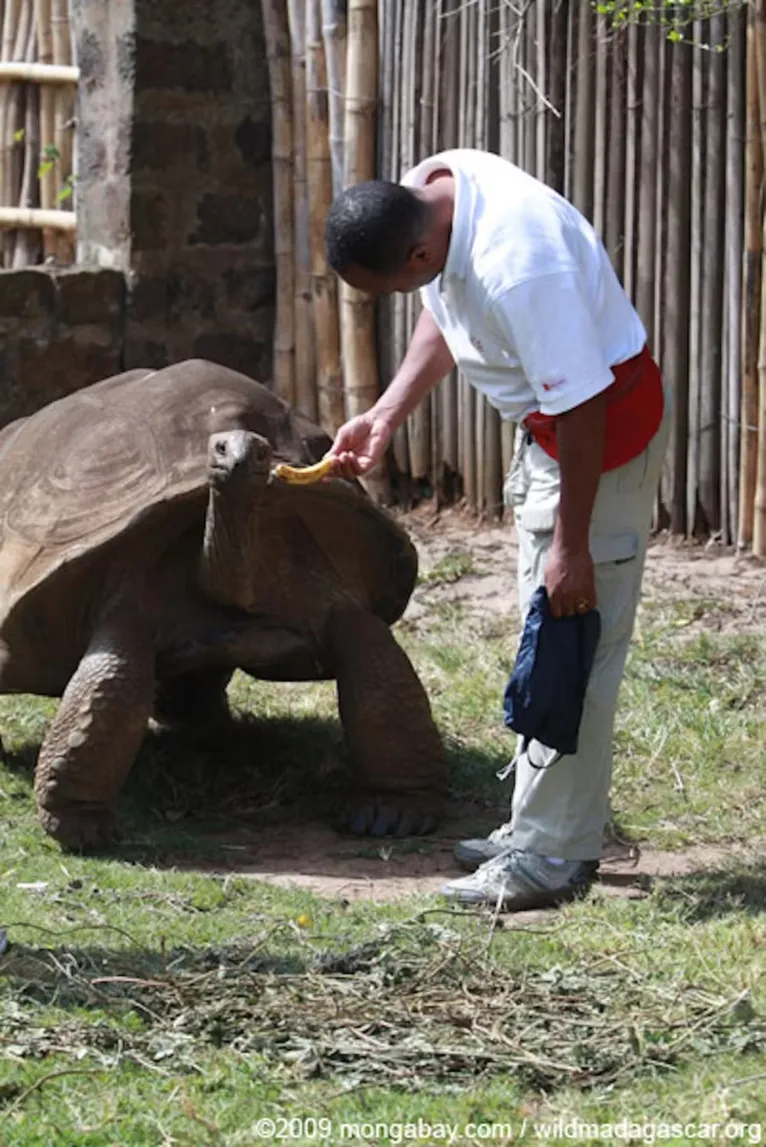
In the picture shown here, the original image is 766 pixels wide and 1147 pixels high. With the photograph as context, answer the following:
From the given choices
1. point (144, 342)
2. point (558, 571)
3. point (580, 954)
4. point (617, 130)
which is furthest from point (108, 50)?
point (580, 954)

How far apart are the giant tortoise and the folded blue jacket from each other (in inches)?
39.2

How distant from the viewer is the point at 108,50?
9.05m

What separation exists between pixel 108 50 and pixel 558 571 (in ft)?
18.0

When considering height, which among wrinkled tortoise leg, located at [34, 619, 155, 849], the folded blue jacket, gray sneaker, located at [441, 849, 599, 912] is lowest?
gray sneaker, located at [441, 849, 599, 912]

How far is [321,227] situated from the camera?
8.98 metres

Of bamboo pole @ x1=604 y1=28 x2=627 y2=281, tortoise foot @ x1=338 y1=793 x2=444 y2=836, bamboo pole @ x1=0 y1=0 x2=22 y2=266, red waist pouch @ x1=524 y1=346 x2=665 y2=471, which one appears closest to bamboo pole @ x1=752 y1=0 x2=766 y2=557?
bamboo pole @ x1=604 y1=28 x2=627 y2=281

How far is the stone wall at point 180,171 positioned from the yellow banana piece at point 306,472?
4071 millimetres

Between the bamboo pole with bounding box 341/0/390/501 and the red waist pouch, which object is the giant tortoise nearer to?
the red waist pouch

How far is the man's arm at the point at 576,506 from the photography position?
13.9 feet

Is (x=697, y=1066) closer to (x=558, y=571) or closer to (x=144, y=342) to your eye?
(x=558, y=571)

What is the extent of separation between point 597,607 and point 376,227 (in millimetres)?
1060

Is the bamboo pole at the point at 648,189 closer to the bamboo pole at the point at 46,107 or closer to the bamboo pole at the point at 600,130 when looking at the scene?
the bamboo pole at the point at 600,130

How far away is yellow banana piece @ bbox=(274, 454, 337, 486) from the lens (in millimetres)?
5094

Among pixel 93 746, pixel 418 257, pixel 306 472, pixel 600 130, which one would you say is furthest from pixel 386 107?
pixel 418 257
